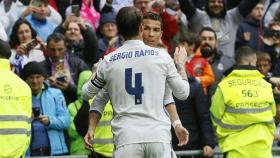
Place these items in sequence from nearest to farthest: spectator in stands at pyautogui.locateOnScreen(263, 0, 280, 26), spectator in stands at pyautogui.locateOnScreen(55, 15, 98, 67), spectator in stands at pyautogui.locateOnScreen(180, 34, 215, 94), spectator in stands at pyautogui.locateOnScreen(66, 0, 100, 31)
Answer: spectator in stands at pyautogui.locateOnScreen(180, 34, 215, 94) → spectator in stands at pyautogui.locateOnScreen(55, 15, 98, 67) → spectator in stands at pyautogui.locateOnScreen(66, 0, 100, 31) → spectator in stands at pyautogui.locateOnScreen(263, 0, 280, 26)

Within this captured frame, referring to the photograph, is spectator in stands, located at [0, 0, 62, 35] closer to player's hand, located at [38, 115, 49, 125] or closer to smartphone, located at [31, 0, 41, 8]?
smartphone, located at [31, 0, 41, 8]

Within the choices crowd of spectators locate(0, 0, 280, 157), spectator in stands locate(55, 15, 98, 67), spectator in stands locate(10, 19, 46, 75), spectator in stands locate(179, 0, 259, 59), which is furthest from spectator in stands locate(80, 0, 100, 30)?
spectator in stands locate(179, 0, 259, 59)

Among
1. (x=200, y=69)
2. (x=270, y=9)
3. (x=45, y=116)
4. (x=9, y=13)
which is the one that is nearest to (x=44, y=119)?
(x=45, y=116)

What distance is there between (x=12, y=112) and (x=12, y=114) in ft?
0.07

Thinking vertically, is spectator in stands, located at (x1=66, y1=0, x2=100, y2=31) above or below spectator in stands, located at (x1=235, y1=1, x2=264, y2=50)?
above

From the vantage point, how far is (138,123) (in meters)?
8.16

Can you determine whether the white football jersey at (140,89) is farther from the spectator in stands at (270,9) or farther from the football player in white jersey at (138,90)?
the spectator in stands at (270,9)

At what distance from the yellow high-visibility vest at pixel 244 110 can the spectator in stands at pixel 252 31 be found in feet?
12.1

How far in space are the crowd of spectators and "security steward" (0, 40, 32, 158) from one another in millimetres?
1791

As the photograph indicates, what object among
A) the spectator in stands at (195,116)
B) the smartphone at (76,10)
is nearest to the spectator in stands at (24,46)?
the smartphone at (76,10)

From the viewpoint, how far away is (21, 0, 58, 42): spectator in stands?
14031 millimetres

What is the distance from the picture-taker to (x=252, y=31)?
50.0 feet

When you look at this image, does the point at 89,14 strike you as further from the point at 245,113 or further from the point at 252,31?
the point at 245,113

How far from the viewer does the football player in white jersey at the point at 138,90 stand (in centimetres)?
812
